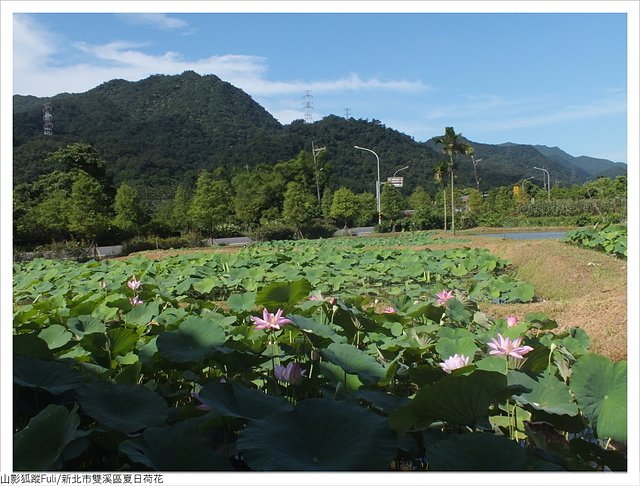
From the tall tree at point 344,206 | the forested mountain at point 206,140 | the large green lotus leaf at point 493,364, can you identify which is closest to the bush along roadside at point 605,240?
the large green lotus leaf at point 493,364

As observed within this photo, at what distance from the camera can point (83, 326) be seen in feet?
7.45

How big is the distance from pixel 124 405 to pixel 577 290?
21.2 feet

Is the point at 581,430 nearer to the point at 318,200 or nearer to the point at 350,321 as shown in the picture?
the point at 350,321

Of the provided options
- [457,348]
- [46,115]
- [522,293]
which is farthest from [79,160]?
[457,348]

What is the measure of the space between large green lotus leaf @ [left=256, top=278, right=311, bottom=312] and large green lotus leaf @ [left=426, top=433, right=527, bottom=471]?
1.55 meters

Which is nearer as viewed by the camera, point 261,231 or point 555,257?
point 555,257

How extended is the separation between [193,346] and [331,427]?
779 millimetres

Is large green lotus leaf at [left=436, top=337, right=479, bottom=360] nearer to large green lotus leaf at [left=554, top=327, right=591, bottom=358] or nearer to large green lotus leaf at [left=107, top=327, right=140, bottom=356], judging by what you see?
large green lotus leaf at [left=554, top=327, right=591, bottom=358]

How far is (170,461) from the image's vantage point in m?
1.12

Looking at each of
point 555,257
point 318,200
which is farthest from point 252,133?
point 555,257

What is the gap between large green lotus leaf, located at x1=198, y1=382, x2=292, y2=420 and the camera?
51.0 inches

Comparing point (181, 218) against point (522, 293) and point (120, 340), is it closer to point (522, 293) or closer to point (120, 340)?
point (522, 293)

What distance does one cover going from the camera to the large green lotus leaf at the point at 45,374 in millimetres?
1476

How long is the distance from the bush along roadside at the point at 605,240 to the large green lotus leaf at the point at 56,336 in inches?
361
